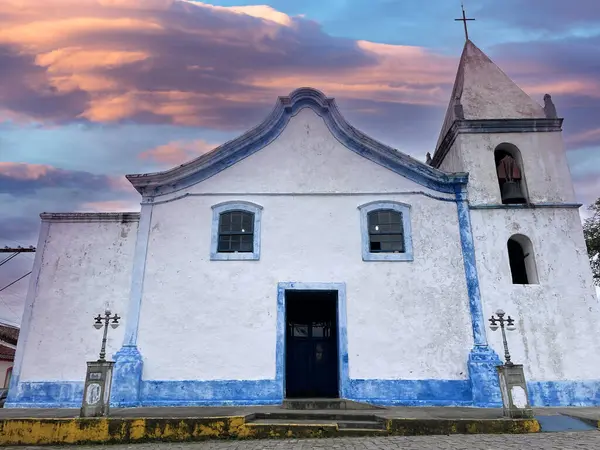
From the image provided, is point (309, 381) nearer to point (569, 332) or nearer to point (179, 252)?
point (179, 252)

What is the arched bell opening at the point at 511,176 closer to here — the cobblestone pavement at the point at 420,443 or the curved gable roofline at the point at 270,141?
the curved gable roofline at the point at 270,141

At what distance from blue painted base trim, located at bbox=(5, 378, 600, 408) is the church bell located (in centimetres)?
506

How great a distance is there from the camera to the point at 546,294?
11.9 metres

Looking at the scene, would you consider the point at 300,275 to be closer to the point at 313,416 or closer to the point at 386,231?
the point at 386,231

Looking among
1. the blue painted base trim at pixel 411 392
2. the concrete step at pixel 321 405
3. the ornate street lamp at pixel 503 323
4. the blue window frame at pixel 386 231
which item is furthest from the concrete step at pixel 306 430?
the blue window frame at pixel 386 231

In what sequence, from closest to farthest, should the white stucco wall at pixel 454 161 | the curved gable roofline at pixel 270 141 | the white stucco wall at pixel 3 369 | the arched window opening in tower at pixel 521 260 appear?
1. the arched window opening in tower at pixel 521 260
2. the curved gable roofline at pixel 270 141
3. the white stucco wall at pixel 454 161
4. the white stucco wall at pixel 3 369

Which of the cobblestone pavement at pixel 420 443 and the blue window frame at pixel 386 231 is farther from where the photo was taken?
the blue window frame at pixel 386 231

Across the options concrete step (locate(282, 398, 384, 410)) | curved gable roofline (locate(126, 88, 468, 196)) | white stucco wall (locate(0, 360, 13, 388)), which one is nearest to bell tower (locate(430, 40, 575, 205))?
curved gable roofline (locate(126, 88, 468, 196))

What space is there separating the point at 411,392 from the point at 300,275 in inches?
162

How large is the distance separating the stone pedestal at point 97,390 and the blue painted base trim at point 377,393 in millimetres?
2154

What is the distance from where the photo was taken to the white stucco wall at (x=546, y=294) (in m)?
11.4

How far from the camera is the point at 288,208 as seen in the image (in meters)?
12.7

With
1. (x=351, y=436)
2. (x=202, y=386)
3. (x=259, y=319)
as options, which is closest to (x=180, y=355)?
(x=202, y=386)

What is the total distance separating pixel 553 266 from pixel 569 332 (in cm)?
179
